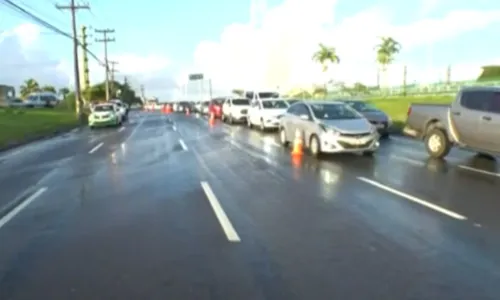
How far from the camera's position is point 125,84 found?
160375 millimetres

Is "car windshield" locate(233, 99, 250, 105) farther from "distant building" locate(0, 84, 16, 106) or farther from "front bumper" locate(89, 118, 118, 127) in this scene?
"distant building" locate(0, 84, 16, 106)

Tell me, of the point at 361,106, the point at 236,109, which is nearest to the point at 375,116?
the point at 361,106

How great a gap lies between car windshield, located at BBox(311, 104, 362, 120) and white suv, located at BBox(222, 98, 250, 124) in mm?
20652

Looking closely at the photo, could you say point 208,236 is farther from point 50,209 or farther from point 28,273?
point 50,209

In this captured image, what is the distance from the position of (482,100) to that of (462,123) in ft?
2.58

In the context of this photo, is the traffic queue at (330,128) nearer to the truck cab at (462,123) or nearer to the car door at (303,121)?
the car door at (303,121)

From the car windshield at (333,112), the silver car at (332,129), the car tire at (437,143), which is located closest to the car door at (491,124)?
the car tire at (437,143)

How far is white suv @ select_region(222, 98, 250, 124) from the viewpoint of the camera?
4097 centimetres

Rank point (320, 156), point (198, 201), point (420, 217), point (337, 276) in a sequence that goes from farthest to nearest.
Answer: point (320, 156), point (198, 201), point (420, 217), point (337, 276)

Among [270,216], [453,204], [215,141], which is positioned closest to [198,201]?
[270,216]

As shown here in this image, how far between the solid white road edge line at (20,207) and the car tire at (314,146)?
8.06 meters

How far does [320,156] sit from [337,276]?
1187 centimetres

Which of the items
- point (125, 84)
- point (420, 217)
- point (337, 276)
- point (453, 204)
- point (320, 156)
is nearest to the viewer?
point (337, 276)

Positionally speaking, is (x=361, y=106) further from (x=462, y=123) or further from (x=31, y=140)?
(x=31, y=140)
